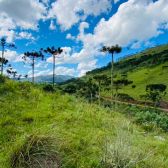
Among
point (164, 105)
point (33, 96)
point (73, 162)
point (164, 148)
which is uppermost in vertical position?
point (33, 96)

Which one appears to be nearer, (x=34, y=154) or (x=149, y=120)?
(x=34, y=154)

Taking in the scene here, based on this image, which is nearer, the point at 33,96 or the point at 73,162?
the point at 73,162

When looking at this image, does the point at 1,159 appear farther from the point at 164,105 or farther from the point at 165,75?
the point at 165,75

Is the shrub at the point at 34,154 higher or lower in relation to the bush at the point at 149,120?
higher

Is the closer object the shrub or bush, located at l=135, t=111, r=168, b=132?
the shrub

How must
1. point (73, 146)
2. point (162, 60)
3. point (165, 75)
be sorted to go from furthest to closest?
point (162, 60) → point (165, 75) → point (73, 146)

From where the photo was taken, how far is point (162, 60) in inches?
3583

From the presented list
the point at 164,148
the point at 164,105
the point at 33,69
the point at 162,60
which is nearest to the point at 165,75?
the point at 162,60

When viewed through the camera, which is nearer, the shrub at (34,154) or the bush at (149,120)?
the shrub at (34,154)

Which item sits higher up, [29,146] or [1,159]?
[29,146]

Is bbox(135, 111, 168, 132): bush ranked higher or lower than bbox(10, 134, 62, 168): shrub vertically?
lower

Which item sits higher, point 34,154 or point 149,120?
point 34,154

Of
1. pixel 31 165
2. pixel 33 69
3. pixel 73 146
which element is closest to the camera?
pixel 31 165

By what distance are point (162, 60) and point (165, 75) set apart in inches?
986
